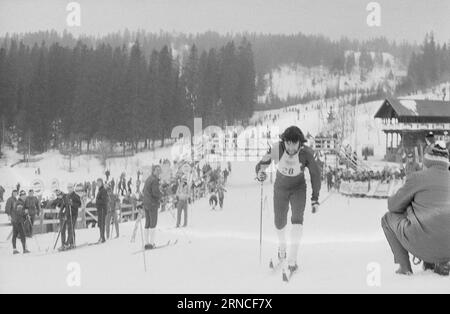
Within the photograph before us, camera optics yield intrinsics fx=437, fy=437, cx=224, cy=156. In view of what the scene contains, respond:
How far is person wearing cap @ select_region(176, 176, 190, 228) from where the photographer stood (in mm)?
6222

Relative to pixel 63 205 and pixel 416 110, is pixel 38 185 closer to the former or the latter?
pixel 63 205

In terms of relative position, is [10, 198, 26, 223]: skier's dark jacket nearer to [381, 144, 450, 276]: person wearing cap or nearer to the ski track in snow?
the ski track in snow

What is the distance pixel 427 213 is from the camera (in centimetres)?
254

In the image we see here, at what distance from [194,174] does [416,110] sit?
13.2 metres

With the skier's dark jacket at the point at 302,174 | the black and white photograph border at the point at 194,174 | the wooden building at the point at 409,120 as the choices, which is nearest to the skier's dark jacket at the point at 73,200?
the black and white photograph border at the point at 194,174

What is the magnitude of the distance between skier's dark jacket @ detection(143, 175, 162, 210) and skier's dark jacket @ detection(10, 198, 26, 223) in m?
1.72

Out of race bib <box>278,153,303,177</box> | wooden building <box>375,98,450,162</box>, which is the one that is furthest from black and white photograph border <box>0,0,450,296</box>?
wooden building <box>375,98,450,162</box>

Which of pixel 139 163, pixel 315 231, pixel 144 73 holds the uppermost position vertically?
pixel 144 73

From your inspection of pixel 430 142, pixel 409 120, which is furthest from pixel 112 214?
pixel 409 120

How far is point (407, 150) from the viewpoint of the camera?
1488 centimetres

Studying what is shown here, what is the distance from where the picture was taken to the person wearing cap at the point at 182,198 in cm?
622
